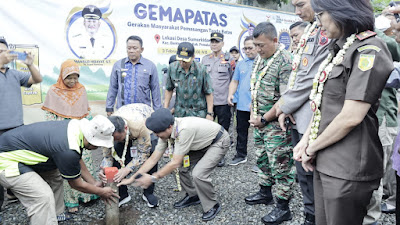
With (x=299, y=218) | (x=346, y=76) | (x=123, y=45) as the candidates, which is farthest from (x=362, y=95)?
(x=123, y=45)

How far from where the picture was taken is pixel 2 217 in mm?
3473

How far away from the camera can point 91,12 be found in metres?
5.75

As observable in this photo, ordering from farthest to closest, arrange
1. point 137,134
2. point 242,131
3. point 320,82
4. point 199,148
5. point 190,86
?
point 242,131, point 190,86, point 199,148, point 137,134, point 320,82

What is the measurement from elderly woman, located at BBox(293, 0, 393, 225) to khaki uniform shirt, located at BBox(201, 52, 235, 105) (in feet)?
12.8

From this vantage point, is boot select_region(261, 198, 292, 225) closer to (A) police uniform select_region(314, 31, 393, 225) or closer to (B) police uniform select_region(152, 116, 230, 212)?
(B) police uniform select_region(152, 116, 230, 212)

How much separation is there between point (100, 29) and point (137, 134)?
341cm

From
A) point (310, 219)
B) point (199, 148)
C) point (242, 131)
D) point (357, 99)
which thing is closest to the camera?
point (357, 99)

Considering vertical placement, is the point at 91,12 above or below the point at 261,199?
above

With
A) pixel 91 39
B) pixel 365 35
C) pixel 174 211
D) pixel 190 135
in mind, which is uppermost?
pixel 91 39

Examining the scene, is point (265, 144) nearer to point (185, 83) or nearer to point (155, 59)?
point (185, 83)

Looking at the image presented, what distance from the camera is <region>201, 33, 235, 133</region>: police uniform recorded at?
5.66 meters

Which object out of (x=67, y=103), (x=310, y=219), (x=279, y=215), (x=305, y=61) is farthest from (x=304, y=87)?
(x=67, y=103)

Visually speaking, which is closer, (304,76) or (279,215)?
(304,76)

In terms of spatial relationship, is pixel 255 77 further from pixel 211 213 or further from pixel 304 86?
pixel 211 213
